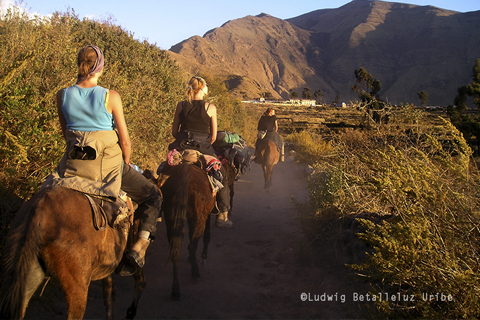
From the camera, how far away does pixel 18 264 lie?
219 centimetres

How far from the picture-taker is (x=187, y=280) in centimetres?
470

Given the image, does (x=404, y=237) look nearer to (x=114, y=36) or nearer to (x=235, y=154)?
(x=235, y=154)

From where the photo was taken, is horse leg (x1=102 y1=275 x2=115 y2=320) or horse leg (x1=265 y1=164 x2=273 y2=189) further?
horse leg (x1=265 y1=164 x2=273 y2=189)

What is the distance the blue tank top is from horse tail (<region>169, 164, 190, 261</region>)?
1.59 m

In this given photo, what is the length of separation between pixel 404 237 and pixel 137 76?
8.35 m

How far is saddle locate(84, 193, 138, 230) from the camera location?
109 inches

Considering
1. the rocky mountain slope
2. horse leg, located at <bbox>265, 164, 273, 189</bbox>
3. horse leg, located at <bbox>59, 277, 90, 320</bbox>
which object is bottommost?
horse leg, located at <bbox>265, 164, 273, 189</bbox>

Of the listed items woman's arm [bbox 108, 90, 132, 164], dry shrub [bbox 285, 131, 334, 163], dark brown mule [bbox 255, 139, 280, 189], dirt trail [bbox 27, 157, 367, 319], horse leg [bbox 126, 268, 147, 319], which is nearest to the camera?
woman's arm [bbox 108, 90, 132, 164]

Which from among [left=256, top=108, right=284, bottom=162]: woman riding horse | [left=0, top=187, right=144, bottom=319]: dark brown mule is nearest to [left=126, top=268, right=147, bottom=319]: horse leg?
[left=0, top=187, right=144, bottom=319]: dark brown mule

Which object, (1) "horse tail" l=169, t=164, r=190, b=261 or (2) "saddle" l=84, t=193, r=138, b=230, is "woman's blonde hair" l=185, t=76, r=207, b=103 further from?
(2) "saddle" l=84, t=193, r=138, b=230

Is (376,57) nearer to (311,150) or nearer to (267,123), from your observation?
(311,150)

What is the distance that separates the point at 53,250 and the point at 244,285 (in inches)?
112

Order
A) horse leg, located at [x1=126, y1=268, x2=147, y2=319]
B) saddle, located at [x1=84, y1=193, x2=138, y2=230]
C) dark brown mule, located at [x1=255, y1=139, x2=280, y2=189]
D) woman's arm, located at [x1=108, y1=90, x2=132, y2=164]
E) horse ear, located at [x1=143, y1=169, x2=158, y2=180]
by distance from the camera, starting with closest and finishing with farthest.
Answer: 1. saddle, located at [x1=84, y1=193, x2=138, y2=230]
2. woman's arm, located at [x1=108, y1=90, x2=132, y2=164]
3. horse leg, located at [x1=126, y1=268, x2=147, y2=319]
4. horse ear, located at [x1=143, y1=169, x2=158, y2=180]
5. dark brown mule, located at [x1=255, y1=139, x2=280, y2=189]

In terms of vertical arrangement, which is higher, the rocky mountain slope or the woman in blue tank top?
the rocky mountain slope
